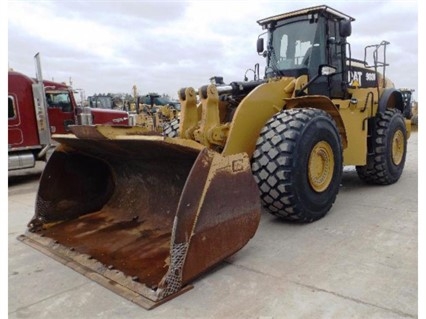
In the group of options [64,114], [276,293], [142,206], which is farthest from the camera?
[64,114]

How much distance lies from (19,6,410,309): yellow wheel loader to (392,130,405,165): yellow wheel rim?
94 cm

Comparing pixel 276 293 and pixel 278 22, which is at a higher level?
pixel 278 22

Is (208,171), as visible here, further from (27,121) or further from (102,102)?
(102,102)

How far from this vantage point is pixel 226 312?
8.35 ft

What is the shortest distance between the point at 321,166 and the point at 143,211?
6.62 ft

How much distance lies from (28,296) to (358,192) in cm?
459

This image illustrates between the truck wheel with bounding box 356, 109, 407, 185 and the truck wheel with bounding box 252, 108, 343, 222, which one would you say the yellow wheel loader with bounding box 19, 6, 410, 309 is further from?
the truck wheel with bounding box 356, 109, 407, 185

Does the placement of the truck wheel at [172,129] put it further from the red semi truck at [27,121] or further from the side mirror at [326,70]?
the red semi truck at [27,121]

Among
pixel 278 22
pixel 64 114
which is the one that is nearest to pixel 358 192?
pixel 278 22

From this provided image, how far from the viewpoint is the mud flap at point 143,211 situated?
2.77m

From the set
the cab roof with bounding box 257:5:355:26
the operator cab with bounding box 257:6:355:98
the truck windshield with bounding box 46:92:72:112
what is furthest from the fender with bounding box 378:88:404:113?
the truck windshield with bounding box 46:92:72:112

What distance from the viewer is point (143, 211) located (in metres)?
4.16

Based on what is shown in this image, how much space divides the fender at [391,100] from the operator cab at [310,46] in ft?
2.55

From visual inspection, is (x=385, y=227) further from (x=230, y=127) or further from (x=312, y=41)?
(x=312, y=41)
